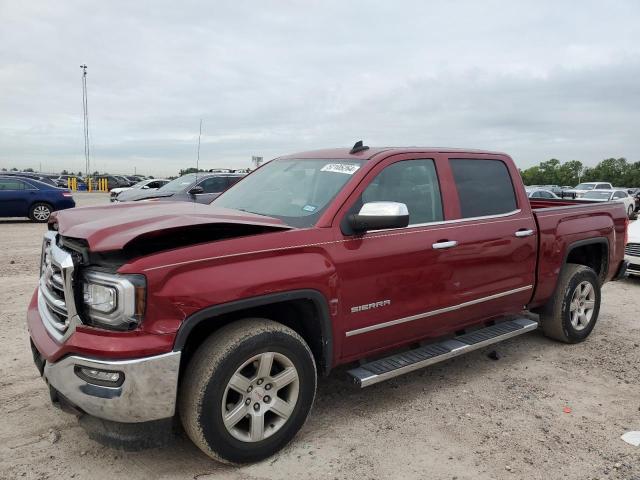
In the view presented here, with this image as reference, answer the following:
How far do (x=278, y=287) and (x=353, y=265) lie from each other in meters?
0.56

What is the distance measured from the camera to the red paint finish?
2561mm

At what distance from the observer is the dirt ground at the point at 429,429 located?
2900 mm

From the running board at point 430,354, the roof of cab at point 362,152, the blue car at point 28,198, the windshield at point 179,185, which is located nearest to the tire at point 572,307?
the running board at point 430,354

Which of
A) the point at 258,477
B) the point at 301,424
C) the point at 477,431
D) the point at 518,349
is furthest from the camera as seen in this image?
the point at 518,349

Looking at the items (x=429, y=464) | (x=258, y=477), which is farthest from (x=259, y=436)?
(x=429, y=464)

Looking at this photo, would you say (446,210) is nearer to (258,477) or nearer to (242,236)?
(242,236)

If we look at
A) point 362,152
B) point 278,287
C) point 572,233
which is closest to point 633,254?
point 572,233

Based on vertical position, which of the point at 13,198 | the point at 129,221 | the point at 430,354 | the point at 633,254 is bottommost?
the point at 430,354

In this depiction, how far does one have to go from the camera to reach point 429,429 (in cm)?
338

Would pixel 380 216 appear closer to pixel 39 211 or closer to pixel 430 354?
pixel 430 354

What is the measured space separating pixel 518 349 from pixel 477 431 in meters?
1.92

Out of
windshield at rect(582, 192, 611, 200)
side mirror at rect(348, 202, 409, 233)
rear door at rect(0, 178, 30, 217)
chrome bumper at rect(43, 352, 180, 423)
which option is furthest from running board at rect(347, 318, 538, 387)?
windshield at rect(582, 192, 611, 200)

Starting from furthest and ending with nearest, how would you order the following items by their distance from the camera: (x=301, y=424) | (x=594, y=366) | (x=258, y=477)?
(x=594, y=366), (x=301, y=424), (x=258, y=477)

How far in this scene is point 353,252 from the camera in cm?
322
